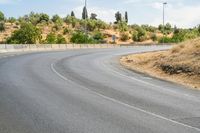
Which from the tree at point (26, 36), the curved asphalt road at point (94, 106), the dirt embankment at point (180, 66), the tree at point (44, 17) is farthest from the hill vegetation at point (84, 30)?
the curved asphalt road at point (94, 106)

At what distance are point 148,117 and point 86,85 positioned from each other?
757cm

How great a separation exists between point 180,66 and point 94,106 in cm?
1537

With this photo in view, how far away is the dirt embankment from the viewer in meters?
25.7

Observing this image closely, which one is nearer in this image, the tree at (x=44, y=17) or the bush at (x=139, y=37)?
the bush at (x=139, y=37)

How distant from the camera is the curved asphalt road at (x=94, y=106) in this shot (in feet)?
36.5

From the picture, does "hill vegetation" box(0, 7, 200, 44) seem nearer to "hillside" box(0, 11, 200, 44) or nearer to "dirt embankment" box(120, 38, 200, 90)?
"hillside" box(0, 11, 200, 44)

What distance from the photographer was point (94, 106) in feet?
46.8

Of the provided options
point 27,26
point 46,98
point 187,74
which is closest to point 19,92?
point 46,98

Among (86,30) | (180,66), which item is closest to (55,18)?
(86,30)

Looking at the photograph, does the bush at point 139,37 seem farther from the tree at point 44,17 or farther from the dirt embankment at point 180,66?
the dirt embankment at point 180,66

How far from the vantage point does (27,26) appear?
298ft

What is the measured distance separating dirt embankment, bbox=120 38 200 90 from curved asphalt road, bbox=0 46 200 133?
367cm

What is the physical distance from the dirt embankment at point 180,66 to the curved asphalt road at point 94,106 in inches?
145

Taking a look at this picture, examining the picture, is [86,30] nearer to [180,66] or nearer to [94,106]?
[180,66]
